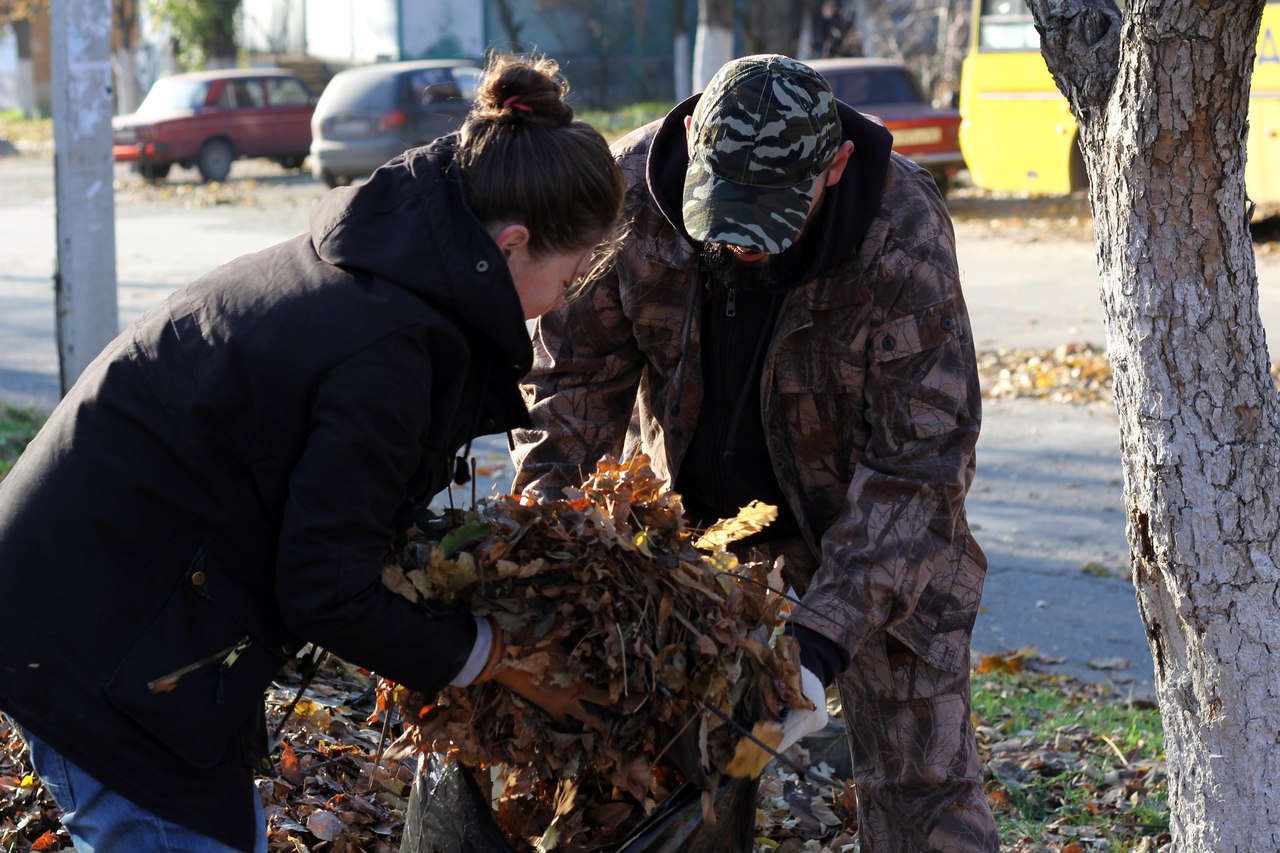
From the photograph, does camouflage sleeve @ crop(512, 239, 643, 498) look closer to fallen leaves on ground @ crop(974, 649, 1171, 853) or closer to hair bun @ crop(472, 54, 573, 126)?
hair bun @ crop(472, 54, 573, 126)

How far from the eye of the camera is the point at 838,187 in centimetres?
259

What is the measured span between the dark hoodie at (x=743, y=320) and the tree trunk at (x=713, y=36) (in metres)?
13.4

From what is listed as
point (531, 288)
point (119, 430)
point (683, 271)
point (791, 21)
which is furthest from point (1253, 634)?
point (791, 21)

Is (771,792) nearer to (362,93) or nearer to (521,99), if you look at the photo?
(521,99)

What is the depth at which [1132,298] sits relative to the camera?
2631 millimetres

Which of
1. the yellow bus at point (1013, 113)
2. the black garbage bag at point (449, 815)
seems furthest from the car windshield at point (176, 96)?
the black garbage bag at point (449, 815)

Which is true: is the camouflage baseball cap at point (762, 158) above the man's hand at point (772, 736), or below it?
above

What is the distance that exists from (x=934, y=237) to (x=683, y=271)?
0.52 metres

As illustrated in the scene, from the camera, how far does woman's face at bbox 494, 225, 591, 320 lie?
1.94m

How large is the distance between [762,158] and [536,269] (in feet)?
1.96

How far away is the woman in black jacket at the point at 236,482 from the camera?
5.88 feet

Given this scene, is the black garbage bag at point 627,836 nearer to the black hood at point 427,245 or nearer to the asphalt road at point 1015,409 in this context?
the asphalt road at point 1015,409

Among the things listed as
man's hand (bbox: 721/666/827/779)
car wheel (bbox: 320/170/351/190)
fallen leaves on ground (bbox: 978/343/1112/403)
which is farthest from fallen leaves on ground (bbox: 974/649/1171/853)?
car wheel (bbox: 320/170/351/190)

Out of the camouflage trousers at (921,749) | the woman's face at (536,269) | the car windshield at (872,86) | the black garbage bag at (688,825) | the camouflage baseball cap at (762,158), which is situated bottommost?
the camouflage trousers at (921,749)
